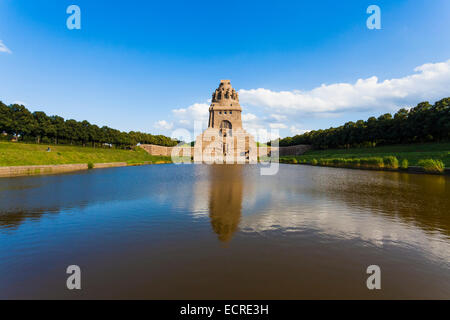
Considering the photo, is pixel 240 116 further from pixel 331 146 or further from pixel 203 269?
pixel 203 269

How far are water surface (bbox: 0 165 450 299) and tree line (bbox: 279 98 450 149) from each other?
53170mm

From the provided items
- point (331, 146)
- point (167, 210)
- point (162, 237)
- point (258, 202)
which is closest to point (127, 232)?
point (162, 237)

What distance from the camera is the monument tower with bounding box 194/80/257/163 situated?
243 ft

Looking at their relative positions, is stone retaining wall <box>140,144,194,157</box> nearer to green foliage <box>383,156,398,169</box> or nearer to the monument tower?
the monument tower

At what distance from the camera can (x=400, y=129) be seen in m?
57.6

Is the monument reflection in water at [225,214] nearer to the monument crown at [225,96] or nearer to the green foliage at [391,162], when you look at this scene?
the green foliage at [391,162]

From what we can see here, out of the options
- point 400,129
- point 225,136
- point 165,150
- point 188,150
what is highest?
point 225,136

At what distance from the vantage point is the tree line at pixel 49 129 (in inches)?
1878

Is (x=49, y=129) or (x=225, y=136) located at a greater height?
(x=225, y=136)

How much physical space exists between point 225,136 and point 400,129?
53641 millimetres
